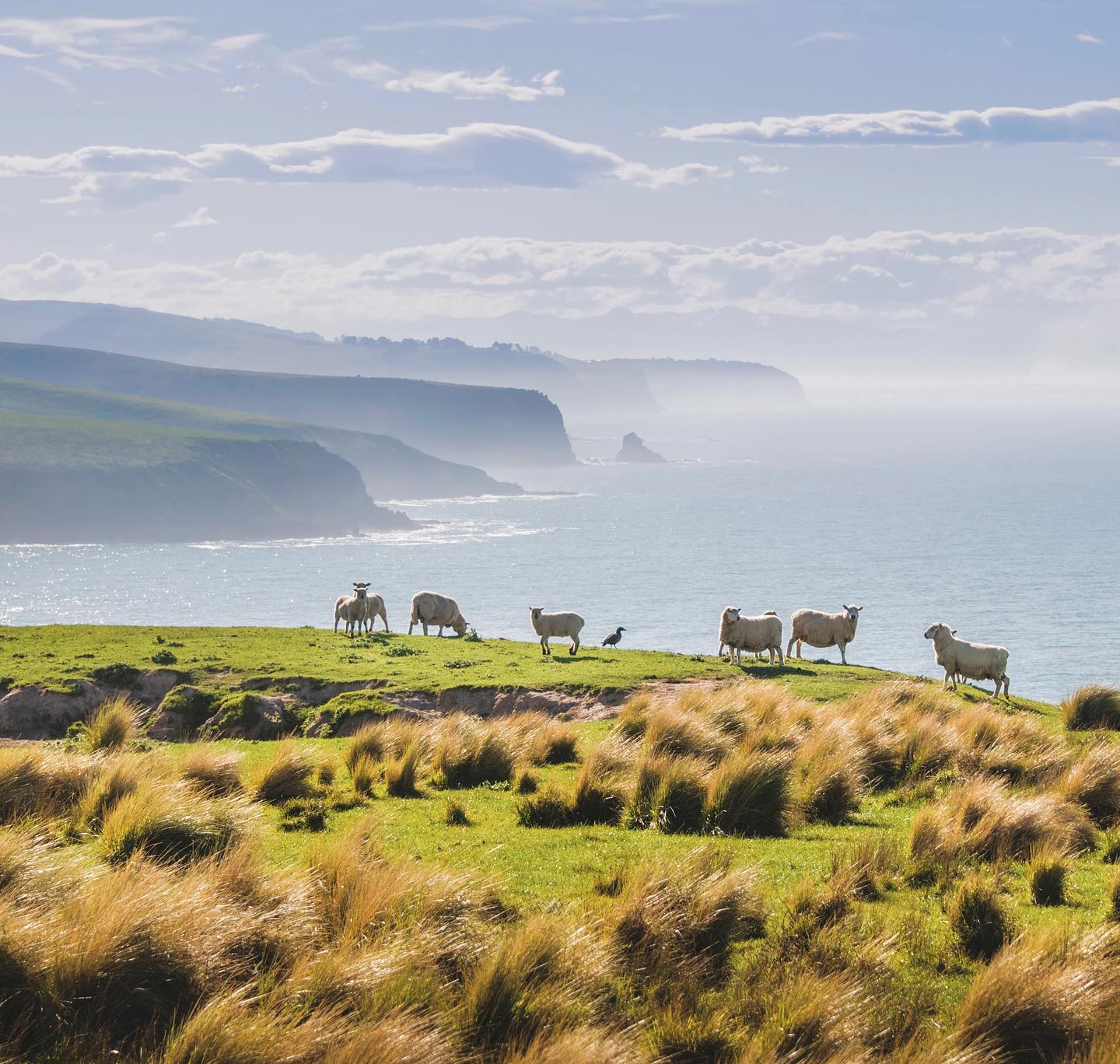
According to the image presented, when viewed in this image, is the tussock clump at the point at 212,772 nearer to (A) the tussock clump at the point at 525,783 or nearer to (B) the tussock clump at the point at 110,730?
(A) the tussock clump at the point at 525,783

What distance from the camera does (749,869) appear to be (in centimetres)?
976

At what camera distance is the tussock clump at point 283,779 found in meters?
14.2

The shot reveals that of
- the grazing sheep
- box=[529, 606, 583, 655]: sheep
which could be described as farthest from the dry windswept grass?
the grazing sheep

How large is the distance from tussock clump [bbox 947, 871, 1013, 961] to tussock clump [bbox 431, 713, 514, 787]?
7.68m

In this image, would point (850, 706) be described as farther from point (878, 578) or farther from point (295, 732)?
point (878, 578)

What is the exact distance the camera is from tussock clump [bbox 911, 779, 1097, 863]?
11289 millimetres

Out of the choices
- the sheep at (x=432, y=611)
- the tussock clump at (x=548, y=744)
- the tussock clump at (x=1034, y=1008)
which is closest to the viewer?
the tussock clump at (x=1034, y=1008)

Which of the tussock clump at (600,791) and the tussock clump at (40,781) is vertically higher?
the tussock clump at (40,781)

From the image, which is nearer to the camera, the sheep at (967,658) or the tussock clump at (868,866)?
the tussock clump at (868,866)

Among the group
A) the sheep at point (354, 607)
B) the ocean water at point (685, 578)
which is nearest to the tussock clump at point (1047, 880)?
the sheep at point (354, 607)

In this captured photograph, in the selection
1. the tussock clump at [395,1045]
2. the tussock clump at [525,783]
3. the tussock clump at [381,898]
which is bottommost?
Result: the tussock clump at [525,783]

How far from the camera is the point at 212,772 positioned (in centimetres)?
1358

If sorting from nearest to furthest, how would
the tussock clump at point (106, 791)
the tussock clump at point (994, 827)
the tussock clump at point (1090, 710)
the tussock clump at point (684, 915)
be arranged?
the tussock clump at point (684, 915) → the tussock clump at point (994, 827) → the tussock clump at point (106, 791) → the tussock clump at point (1090, 710)

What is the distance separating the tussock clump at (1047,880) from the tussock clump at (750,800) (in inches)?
118
